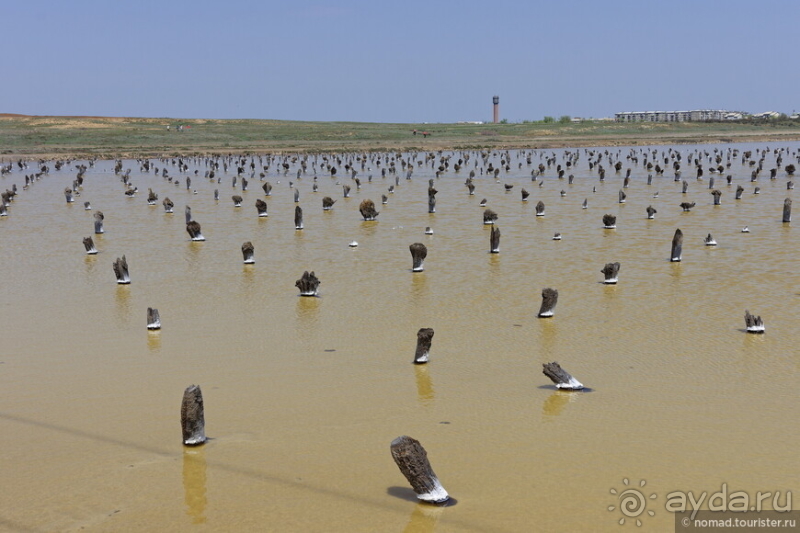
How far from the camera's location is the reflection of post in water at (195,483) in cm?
830

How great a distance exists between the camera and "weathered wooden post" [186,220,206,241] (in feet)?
89.4

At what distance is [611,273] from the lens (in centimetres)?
1877

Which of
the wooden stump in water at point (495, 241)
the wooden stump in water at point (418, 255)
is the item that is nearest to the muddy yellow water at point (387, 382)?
the wooden stump in water at point (418, 255)

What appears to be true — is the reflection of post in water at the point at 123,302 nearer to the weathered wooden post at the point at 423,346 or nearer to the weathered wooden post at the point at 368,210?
the weathered wooden post at the point at 423,346

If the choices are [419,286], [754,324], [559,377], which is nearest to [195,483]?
[559,377]

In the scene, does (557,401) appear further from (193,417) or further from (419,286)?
(419,286)

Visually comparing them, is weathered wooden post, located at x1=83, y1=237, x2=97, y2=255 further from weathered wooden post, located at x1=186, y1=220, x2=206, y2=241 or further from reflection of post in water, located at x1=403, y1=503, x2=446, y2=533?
reflection of post in water, located at x1=403, y1=503, x2=446, y2=533

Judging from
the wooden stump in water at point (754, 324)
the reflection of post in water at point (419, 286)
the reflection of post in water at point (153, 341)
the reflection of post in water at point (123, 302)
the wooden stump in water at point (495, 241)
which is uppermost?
the wooden stump in water at point (495, 241)

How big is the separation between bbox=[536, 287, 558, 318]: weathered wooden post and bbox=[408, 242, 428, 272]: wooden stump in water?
517 centimetres

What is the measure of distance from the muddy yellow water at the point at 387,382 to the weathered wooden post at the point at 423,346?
7.3 inches

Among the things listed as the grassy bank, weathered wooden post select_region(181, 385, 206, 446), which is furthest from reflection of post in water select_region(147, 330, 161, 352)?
the grassy bank

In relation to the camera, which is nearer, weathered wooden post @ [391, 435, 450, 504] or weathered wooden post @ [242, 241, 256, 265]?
weathered wooden post @ [391, 435, 450, 504]

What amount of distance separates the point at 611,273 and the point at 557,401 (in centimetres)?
812

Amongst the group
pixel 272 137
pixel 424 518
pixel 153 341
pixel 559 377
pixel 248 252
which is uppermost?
pixel 272 137
